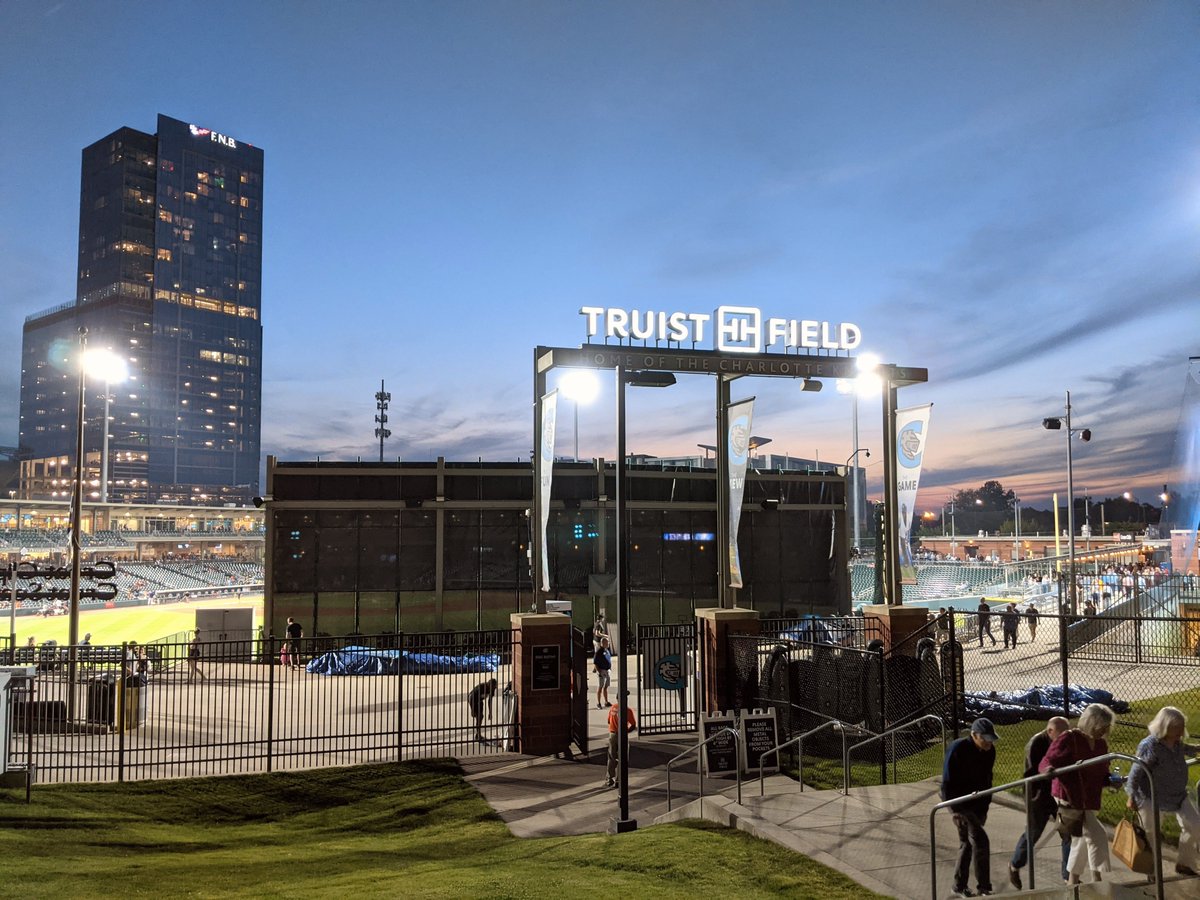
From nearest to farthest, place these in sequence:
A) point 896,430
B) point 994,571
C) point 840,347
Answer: point 896,430 → point 840,347 → point 994,571

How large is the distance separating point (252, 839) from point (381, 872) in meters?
3.45

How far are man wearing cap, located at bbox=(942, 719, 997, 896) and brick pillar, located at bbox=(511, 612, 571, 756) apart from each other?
10.2 meters

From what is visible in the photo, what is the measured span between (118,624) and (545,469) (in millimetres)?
43656

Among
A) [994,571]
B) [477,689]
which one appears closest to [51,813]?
[477,689]

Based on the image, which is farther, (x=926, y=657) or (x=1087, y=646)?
(x=1087, y=646)

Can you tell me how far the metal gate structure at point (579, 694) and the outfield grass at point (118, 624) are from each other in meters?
28.1

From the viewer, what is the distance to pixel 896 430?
20.7 metres

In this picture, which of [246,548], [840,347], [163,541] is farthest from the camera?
[246,548]

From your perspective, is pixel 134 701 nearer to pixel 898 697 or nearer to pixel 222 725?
pixel 222 725

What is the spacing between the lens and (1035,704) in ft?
59.3

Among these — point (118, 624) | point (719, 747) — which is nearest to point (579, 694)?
point (719, 747)

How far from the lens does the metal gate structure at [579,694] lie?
17.7 meters

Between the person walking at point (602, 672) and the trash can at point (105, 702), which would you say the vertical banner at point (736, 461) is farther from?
the trash can at point (105, 702)

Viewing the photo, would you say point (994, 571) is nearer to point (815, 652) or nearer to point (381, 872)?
point (815, 652)
